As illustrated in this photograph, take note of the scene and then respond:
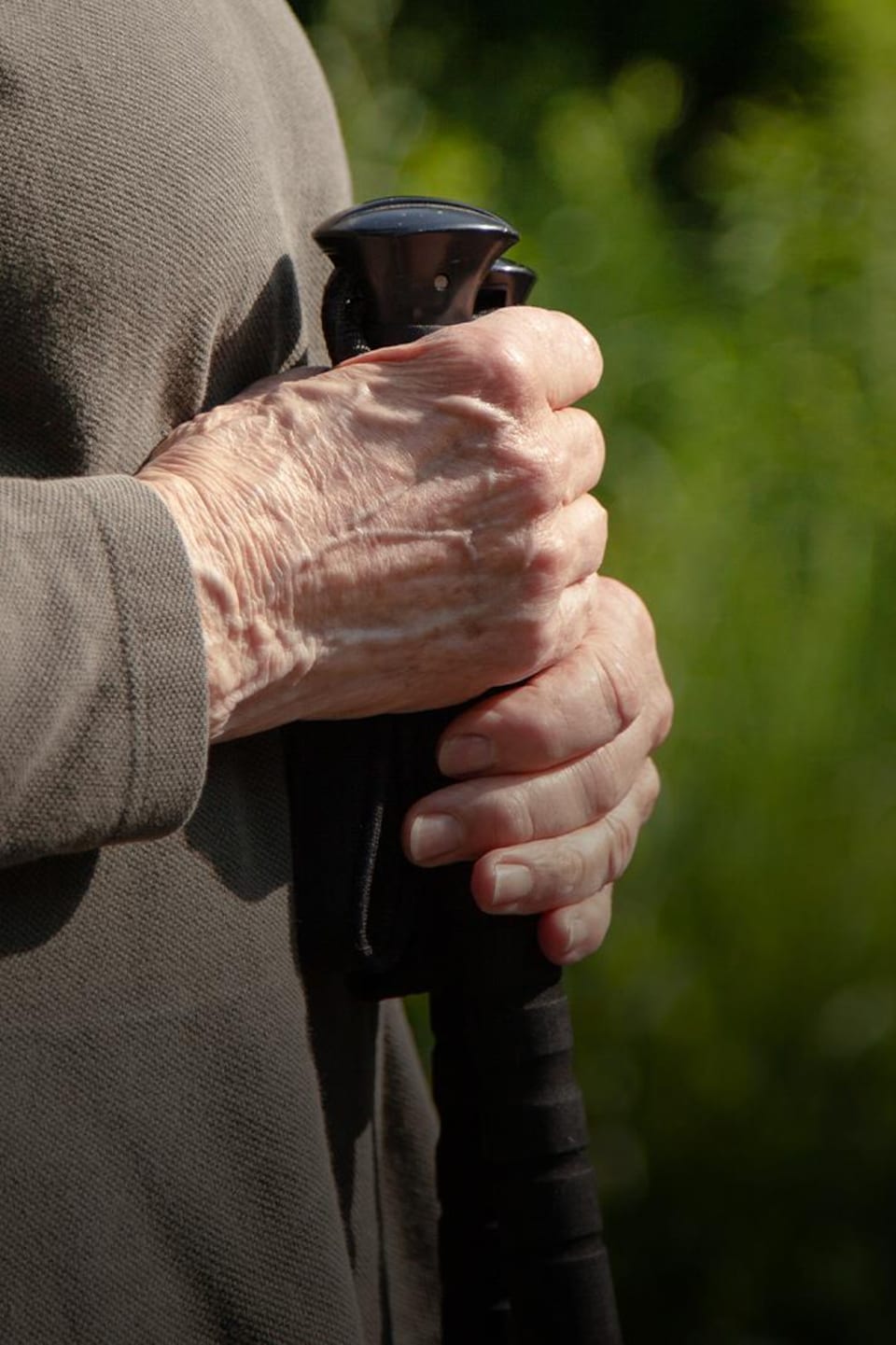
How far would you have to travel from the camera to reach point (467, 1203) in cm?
126

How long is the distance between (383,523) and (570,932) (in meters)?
0.37

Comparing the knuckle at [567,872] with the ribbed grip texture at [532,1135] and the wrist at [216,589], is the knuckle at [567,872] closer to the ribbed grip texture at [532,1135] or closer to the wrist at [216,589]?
the ribbed grip texture at [532,1135]

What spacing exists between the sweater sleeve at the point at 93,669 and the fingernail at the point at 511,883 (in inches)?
11.3

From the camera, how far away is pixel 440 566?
1.03 metres

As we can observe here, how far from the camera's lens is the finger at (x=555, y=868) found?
1089mm

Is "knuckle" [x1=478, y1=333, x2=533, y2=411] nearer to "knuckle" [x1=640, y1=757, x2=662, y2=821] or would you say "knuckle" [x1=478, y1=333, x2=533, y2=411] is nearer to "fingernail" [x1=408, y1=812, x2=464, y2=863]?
"fingernail" [x1=408, y1=812, x2=464, y2=863]

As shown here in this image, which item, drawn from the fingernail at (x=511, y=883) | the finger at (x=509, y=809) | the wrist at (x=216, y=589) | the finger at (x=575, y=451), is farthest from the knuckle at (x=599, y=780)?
the wrist at (x=216, y=589)

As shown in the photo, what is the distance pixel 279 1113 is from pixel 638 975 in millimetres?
1770

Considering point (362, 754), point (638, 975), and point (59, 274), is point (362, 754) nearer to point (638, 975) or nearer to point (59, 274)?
point (59, 274)

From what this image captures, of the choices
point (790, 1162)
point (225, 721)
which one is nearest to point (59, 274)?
point (225, 721)

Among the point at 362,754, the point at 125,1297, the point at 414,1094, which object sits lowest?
the point at 414,1094

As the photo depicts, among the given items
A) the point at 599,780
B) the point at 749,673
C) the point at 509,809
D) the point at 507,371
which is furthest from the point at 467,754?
the point at 749,673

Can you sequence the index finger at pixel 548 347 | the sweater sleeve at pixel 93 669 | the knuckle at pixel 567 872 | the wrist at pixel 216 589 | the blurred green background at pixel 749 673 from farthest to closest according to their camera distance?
the blurred green background at pixel 749 673, the knuckle at pixel 567 872, the index finger at pixel 548 347, the wrist at pixel 216 589, the sweater sleeve at pixel 93 669

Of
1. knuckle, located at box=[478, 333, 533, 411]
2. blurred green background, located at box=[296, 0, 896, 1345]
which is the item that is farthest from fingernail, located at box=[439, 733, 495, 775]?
blurred green background, located at box=[296, 0, 896, 1345]
